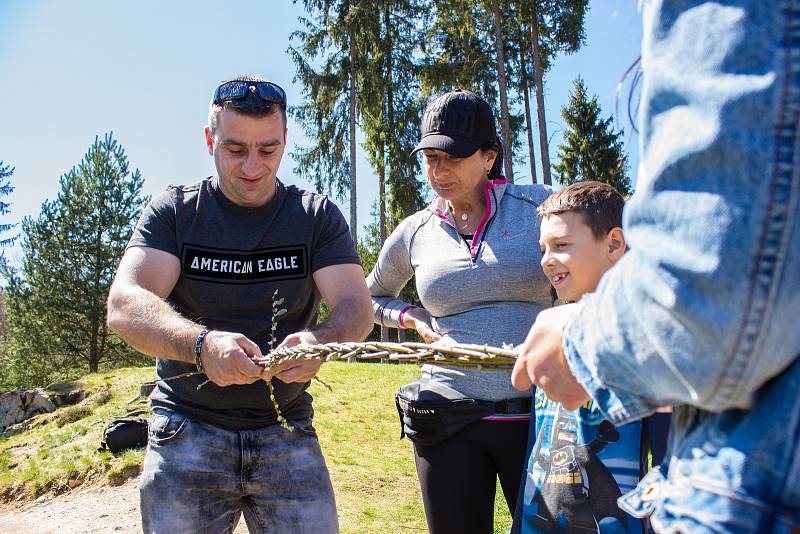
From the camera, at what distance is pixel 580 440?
2094mm

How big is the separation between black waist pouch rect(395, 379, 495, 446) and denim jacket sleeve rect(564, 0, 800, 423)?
1.81 meters

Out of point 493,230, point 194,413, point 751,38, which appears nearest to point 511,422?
point 493,230

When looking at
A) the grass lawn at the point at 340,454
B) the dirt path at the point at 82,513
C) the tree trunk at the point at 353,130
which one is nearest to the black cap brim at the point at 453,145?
the grass lawn at the point at 340,454

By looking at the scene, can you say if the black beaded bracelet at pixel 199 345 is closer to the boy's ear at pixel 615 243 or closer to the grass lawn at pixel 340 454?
the boy's ear at pixel 615 243

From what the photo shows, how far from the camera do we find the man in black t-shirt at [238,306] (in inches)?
103

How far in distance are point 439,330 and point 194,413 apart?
1089 millimetres

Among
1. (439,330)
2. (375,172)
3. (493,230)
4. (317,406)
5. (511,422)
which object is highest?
(375,172)

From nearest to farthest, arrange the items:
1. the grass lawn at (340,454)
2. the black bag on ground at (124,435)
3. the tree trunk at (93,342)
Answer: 1. the grass lawn at (340,454)
2. the black bag on ground at (124,435)
3. the tree trunk at (93,342)

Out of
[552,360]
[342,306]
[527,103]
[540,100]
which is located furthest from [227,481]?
[527,103]

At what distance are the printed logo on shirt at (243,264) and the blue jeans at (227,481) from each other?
580 mm

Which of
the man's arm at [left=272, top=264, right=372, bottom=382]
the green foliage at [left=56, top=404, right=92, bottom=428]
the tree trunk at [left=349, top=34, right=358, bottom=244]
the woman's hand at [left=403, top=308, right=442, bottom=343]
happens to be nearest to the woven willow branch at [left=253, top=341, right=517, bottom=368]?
the man's arm at [left=272, top=264, right=372, bottom=382]

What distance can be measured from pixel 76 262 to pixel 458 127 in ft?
89.4

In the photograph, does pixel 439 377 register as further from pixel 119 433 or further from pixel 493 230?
pixel 119 433

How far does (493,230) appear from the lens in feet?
9.61
